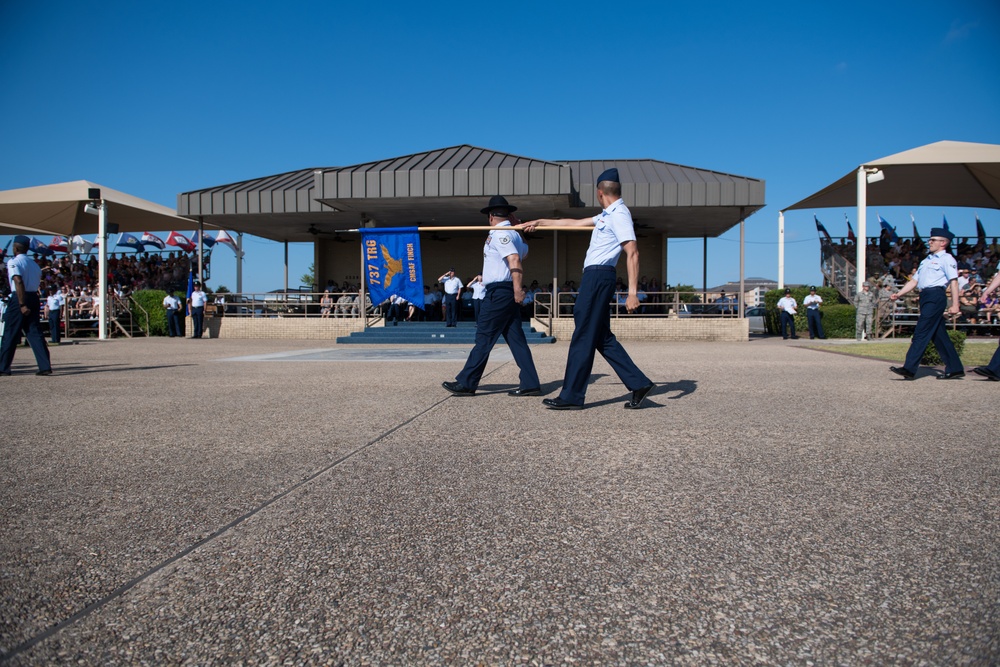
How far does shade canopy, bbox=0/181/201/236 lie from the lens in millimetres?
20578

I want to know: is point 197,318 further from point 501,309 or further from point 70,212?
point 501,309

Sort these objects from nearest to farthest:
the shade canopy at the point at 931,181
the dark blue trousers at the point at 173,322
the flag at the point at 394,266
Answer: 1. the flag at the point at 394,266
2. the shade canopy at the point at 931,181
3. the dark blue trousers at the point at 173,322

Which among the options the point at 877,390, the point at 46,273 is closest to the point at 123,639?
the point at 877,390

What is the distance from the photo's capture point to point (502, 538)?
2.30m

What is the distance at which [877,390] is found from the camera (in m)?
6.22

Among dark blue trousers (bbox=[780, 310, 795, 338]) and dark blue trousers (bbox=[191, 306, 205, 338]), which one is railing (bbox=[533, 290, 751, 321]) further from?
dark blue trousers (bbox=[191, 306, 205, 338])

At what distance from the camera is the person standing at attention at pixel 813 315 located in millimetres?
19312

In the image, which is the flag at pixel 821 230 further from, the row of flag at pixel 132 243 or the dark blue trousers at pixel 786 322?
the row of flag at pixel 132 243

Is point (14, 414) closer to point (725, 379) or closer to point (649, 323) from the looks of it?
point (725, 379)

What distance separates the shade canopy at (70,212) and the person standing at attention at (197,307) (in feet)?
13.3

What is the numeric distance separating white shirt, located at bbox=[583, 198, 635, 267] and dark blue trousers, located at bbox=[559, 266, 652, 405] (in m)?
0.07

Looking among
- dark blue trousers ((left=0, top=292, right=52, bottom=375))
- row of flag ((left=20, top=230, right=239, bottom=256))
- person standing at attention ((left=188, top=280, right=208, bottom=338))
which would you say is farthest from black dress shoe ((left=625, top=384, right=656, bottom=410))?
row of flag ((left=20, top=230, right=239, bottom=256))

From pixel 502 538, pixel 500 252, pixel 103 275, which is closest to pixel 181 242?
pixel 103 275

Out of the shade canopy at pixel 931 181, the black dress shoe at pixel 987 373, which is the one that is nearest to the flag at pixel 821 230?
the shade canopy at pixel 931 181
